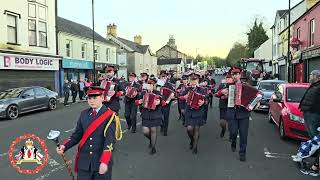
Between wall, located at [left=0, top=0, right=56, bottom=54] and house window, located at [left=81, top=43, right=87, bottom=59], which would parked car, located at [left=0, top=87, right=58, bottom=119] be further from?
house window, located at [left=81, top=43, right=87, bottom=59]

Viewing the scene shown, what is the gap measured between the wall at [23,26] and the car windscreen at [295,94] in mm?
18199

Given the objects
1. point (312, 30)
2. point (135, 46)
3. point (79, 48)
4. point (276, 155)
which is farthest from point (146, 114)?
point (135, 46)

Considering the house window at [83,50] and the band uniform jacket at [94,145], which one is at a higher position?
the house window at [83,50]

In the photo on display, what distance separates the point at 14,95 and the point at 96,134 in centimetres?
1531

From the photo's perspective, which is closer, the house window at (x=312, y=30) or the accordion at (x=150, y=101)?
the accordion at (x=150, y=101)

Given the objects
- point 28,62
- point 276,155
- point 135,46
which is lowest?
point 276,155

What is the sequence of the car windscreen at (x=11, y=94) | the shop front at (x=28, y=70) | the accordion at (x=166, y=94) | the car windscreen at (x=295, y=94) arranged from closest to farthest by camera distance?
the accordion at (x=166, y=94)
the car windscreen at (x=295, y=94)
the car windscreen at (x=11, y=94)
the shop front at (x=28, y=70)

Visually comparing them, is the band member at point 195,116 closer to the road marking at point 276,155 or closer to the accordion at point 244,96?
the accordion at point 244,96

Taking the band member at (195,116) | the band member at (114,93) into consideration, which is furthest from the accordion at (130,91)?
the band member at (195,116)

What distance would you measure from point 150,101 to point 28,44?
2022 cm

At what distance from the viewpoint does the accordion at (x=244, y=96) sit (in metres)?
8.45

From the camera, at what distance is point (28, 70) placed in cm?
2719

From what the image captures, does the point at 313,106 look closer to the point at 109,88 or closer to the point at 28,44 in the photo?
the point at 109,88

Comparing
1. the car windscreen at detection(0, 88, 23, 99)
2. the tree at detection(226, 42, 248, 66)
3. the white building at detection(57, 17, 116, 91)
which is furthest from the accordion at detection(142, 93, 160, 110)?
the tree at detection(226, 42, 248, 66)
